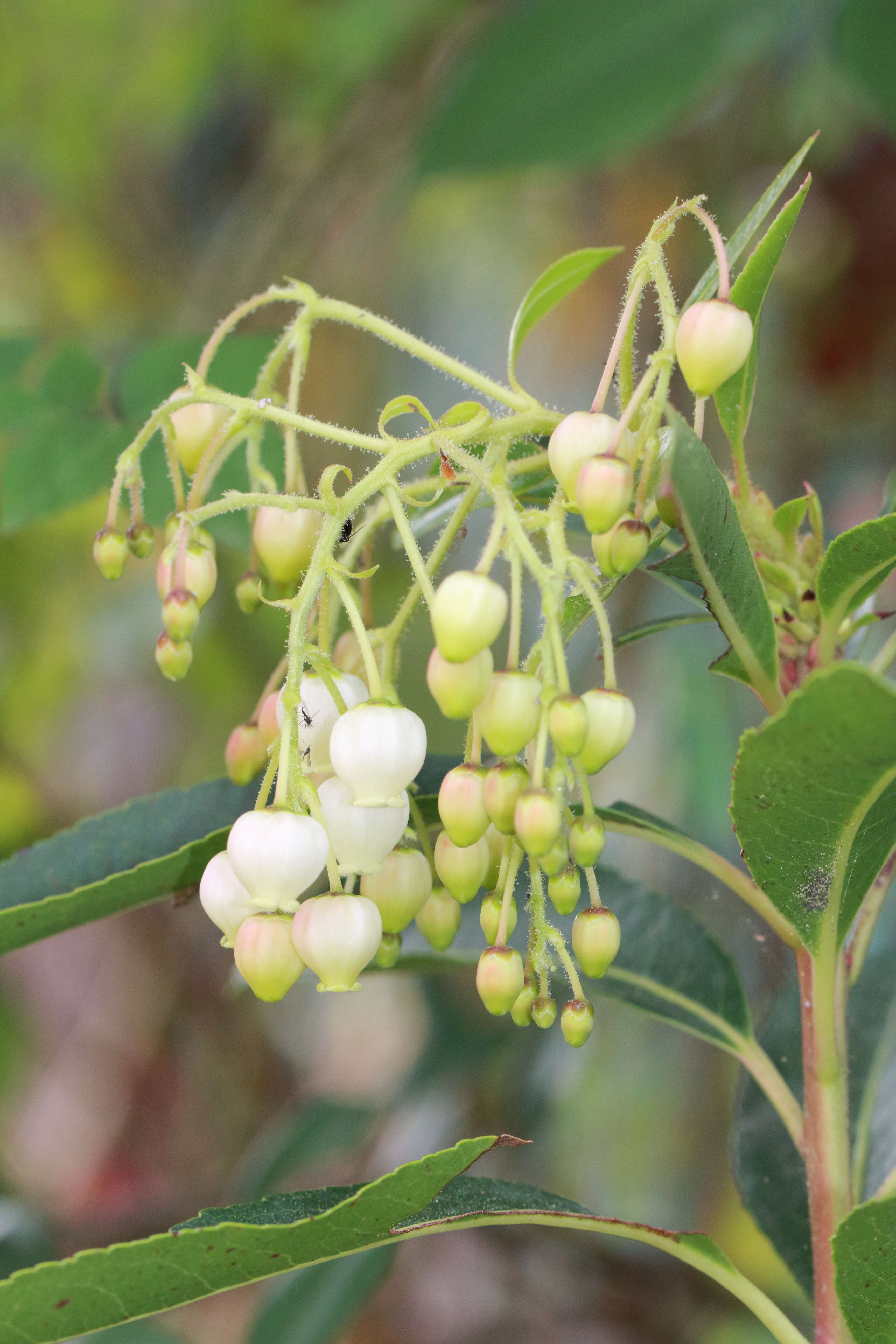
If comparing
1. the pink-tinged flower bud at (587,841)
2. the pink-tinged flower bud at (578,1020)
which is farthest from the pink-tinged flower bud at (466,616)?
the pink-tinged flower bud at (578,1020)

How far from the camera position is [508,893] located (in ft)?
2.03

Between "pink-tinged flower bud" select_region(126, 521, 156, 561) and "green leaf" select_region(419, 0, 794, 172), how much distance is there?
1146mm

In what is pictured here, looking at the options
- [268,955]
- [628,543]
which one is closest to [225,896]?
[268,955]

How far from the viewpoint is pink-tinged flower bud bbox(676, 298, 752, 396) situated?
60 centimetres

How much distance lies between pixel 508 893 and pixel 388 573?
1871 mm

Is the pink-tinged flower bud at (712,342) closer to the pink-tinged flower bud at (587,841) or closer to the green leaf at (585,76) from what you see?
the pink-tinged flower bud at (587,841)

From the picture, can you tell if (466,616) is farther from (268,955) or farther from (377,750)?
(268,955)

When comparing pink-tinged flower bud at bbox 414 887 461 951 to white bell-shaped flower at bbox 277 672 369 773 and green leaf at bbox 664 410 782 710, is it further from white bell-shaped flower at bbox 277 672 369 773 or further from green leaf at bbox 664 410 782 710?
green leaf at bbox 664 410 782 710

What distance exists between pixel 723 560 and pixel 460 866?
0.75 feet

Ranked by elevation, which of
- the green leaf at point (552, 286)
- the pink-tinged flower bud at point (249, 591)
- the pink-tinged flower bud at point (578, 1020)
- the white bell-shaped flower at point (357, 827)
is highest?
the green leaf at point (552, 286)

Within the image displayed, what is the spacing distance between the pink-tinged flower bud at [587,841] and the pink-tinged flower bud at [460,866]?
0.07m

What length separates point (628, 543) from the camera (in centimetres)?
58

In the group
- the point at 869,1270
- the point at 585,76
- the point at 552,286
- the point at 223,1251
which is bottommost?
the point at 869,1270

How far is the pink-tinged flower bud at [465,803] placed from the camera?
1.99 feet
